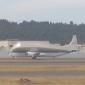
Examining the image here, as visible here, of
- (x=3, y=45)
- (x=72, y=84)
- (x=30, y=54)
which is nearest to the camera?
(x=72, y=84)

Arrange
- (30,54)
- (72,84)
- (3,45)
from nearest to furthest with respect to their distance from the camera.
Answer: (72,84), (30,54), (3,45)

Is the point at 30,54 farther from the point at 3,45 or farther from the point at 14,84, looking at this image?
the point at 3,45

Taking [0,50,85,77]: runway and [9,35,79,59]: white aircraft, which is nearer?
[0,50,85,77]: runway

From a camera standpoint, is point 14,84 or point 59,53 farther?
point 59,53

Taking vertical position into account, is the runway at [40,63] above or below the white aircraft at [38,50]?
below

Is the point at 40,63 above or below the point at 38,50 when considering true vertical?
below

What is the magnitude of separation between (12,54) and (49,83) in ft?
197

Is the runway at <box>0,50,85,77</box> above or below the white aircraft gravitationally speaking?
below

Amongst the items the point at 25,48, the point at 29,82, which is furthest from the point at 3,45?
the point at 29,82

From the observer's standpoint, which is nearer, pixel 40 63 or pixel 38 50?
pixel 40 63

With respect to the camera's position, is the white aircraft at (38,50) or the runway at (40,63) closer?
the runway at (40,63)

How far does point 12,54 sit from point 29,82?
59.6 metres

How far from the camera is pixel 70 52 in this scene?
94.4 meters

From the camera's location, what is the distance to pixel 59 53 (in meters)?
90.8
